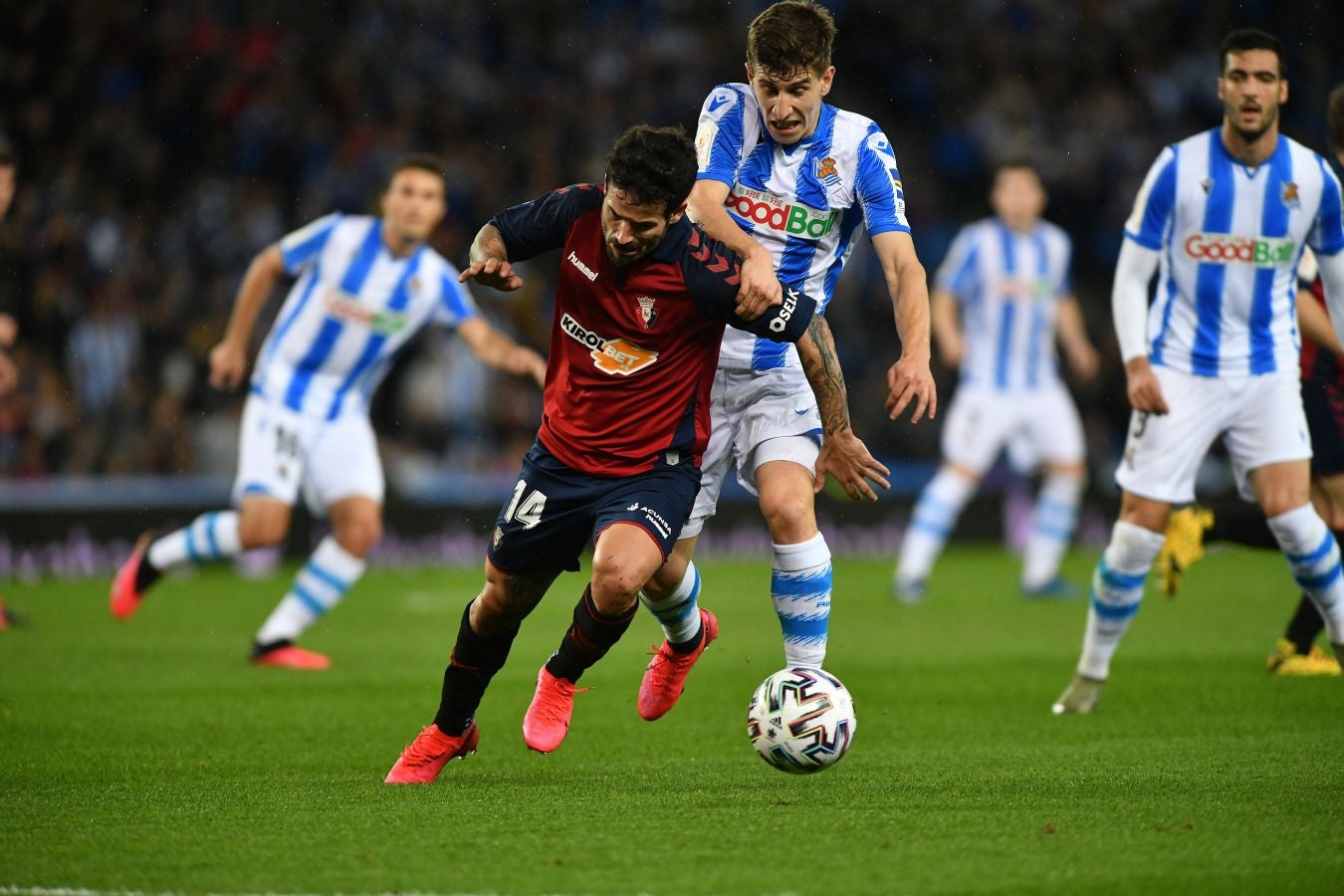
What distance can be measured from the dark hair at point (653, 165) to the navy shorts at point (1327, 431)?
4.27m

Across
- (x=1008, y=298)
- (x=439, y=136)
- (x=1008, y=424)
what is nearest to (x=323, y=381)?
(x=1008, y=424)

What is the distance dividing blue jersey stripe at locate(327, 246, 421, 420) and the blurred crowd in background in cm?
654

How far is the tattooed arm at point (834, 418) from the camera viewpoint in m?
5.48

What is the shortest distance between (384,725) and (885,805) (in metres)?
2.62

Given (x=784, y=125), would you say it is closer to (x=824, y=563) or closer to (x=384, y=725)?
(x=824, y=563)

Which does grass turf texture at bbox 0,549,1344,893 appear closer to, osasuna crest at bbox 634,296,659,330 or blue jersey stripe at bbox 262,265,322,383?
osasuna crest at bbox 634,296,659,330

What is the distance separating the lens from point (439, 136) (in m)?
18.8

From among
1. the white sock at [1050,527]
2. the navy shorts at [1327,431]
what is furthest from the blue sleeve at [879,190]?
the white sock at [1050,527]

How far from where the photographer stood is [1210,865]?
13.5ft

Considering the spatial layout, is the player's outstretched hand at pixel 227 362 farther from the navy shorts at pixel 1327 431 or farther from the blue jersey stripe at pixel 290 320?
the navy shorts at pixel 1327 431

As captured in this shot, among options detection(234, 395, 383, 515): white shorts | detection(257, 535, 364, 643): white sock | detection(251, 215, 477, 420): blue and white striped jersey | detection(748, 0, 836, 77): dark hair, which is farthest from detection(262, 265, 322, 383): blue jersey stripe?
detection(748, 0, 836, 77): dark hair

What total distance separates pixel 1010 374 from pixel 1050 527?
44.5 inches

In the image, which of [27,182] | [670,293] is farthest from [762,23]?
[27,182]

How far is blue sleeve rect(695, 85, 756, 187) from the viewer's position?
19.0 ft
